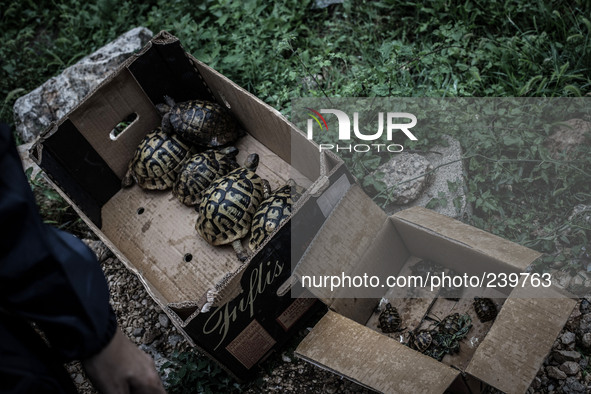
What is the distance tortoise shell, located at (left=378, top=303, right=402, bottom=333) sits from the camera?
232 cm

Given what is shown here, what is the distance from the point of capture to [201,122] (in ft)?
9.78

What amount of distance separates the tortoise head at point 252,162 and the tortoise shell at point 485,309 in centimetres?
140

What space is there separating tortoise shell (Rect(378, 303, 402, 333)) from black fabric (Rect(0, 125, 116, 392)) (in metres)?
1.35

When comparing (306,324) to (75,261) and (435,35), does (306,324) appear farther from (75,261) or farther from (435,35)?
(435,35)

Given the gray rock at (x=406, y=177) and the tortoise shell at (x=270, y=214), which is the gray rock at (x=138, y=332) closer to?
the tortoise shell at (x=270, y=214)

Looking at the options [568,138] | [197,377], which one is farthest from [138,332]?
[568,138]

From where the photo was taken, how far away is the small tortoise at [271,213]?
102 inches

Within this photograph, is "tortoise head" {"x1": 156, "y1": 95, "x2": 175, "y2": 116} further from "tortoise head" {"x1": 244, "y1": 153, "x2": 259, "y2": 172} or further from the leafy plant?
the leafy plant

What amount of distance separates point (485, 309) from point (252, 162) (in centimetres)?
145

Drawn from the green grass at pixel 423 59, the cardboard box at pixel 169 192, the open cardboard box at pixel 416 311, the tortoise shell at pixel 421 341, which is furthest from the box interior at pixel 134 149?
the tortoise shell at pixel 421 341

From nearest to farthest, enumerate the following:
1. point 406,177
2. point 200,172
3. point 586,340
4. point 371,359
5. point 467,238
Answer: point 371,359, point 467,238, point 586,340, point 406,177, point 200,172

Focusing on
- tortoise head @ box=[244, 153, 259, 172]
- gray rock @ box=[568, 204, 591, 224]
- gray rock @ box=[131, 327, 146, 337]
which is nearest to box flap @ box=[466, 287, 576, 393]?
gray rock @ box=[568, 204, 591, 224]

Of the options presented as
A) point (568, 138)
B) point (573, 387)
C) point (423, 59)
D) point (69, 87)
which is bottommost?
point (573, 387)

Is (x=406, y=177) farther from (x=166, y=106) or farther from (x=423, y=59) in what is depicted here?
(x=166, y=106)
